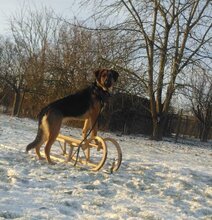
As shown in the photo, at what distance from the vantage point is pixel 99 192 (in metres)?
6.62

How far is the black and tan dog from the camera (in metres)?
8.59

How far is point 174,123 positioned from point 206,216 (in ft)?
94.6

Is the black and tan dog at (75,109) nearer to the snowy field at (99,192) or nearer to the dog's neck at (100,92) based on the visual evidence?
the dog's neck at (100,92)

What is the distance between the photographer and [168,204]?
21.3 feet

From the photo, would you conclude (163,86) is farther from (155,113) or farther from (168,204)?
(168,204)

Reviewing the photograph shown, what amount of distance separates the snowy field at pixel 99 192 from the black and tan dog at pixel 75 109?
52 centimetres

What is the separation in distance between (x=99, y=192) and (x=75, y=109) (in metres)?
2.54

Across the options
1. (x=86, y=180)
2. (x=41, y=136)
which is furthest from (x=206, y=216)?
(x=41, y=136)

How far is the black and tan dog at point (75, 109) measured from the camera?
8.59 meters

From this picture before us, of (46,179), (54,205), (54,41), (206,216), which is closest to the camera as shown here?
(54,205)

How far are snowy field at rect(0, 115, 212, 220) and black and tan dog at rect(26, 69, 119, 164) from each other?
52cm

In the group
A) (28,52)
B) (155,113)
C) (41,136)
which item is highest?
(28,52)

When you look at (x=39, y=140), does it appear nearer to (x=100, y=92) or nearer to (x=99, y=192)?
(x=100, y=92)

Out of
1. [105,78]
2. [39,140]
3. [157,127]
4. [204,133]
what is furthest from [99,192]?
[204,133]
